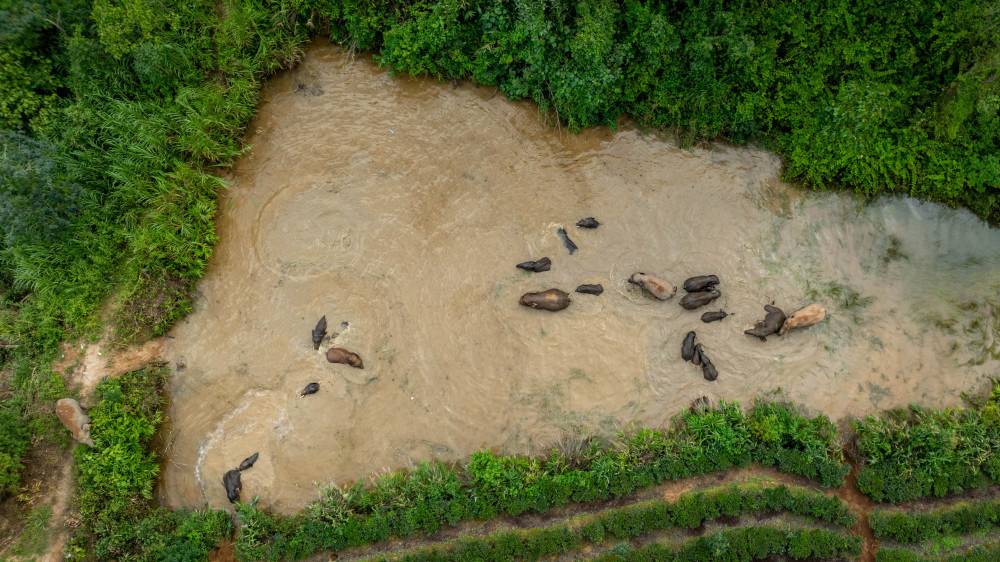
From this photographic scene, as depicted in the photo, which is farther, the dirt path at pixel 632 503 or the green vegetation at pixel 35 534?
the dirt path at pixel 632 503

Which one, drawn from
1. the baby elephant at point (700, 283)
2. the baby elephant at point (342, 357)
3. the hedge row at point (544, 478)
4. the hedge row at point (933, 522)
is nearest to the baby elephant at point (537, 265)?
the baby elephant at point (700, 283)

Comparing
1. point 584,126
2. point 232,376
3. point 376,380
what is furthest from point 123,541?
point 584,126

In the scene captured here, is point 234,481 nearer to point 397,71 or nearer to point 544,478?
point 544,478

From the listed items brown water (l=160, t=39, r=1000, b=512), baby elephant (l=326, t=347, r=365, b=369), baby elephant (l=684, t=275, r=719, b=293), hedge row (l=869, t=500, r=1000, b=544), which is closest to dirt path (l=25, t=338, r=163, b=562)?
brown water (l=160, t=39, r=1000, b=512)

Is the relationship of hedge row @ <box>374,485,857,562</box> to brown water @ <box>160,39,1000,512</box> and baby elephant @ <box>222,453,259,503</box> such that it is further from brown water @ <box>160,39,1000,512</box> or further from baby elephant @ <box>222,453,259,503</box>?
baby elephant @ <box>222,453,259,503</box>

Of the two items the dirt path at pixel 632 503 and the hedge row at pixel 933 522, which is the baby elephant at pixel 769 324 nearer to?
the dirt path at pixel 632 503
